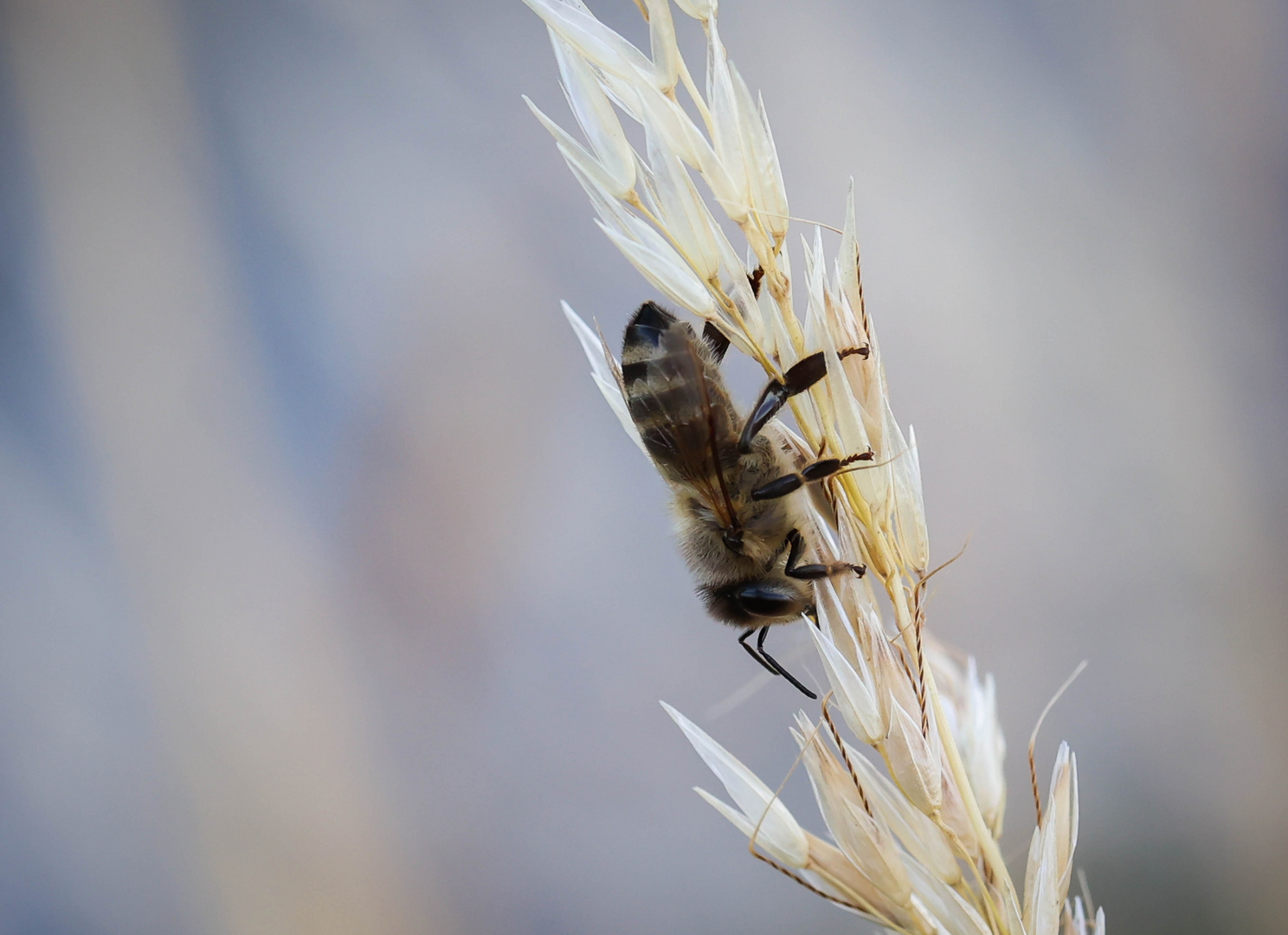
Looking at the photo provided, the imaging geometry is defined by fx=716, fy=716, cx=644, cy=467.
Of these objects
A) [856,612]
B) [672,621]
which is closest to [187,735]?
[672,621]

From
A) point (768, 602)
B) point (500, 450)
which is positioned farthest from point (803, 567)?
point (500, 450)

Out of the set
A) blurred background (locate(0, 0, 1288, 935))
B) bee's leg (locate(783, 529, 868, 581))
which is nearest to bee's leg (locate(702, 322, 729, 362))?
bee's leg (locate(783, 529, 868, 581))

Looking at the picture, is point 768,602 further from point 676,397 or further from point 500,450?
point 500,450

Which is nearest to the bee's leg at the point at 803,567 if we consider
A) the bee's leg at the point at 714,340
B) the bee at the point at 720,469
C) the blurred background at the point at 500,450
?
the bee at the point at 720,469

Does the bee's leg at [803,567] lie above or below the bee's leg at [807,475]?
below

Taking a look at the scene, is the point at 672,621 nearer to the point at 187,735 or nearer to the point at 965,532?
the point at 965,532

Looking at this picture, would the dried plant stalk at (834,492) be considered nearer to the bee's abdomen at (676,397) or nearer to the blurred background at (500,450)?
the bee's abdomen at (676,397)

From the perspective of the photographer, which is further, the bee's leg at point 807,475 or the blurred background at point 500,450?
the blurred background at point 500,450

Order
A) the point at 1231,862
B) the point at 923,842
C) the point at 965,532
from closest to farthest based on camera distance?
the point at 923,842
the point at 1231,862
the point at 965,532

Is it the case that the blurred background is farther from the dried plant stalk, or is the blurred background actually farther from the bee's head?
the dried plant stalk
